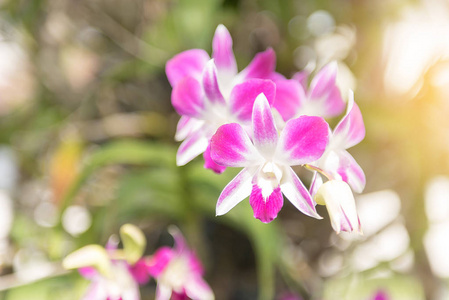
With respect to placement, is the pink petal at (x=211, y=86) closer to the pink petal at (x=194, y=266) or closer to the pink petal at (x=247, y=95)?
the pink petal at (x=247, y=95)

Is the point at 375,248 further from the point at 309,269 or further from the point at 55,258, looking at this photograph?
the point at 55,258

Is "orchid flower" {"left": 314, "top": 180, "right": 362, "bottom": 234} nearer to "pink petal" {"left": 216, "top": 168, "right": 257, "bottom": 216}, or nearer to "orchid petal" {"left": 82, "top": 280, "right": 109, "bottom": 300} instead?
"pink petal" {"left": 216, "top": 168, "right": 257, "bottom": 216}

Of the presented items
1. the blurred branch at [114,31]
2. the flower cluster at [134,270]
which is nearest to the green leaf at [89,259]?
the flower cluster at [134,270]

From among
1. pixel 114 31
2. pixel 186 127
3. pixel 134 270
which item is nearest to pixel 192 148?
pixel 186 127

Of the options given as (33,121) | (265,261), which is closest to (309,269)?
(265,261)

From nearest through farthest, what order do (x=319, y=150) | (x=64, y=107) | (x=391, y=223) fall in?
(x=319, y=150)
(x=391, y=223)
(x=64, y=107)
